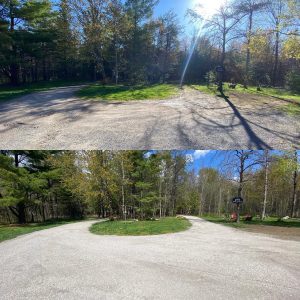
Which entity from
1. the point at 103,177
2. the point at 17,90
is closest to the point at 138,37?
the point at 17,90

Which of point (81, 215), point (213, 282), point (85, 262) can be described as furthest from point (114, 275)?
point (81, 215)

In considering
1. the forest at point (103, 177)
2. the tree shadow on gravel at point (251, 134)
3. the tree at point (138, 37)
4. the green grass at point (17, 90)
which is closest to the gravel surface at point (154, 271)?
the tree shadow on gravel at point (251, 134)

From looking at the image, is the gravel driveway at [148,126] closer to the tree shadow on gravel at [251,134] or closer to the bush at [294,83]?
the tree shadow on gravel at [251,134]

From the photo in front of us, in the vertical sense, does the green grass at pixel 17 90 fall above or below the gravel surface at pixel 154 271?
above

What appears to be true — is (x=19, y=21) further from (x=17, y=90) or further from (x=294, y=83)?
(x=294, y=83)

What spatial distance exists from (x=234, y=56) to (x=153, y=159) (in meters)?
21.0

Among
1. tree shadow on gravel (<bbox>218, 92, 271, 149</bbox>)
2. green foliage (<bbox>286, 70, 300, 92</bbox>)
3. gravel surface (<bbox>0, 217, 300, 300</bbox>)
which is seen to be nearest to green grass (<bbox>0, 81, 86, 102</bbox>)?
gravel surface (<bbox>0, 217, 300, 300</bbox>)

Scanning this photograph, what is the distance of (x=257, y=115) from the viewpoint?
11.5 meters

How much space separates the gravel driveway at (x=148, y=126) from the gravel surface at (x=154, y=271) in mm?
2631

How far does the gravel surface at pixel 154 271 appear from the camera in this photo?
14.5 ft

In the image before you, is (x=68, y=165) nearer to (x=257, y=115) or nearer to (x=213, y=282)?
(x=257, y=115)

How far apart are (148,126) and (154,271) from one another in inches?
206

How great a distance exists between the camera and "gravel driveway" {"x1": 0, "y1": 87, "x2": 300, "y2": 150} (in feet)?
27.0

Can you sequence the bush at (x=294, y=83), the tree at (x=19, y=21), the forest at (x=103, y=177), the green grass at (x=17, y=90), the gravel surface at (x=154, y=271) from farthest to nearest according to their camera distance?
1. the tree at (x=19, y=21)
2. the bush at (x=294, y=83)
3. the green grass at (x=17, y=90)
4. the forest at (x=103, y=177)
5. the gravel surface at (x=154, y=271)
